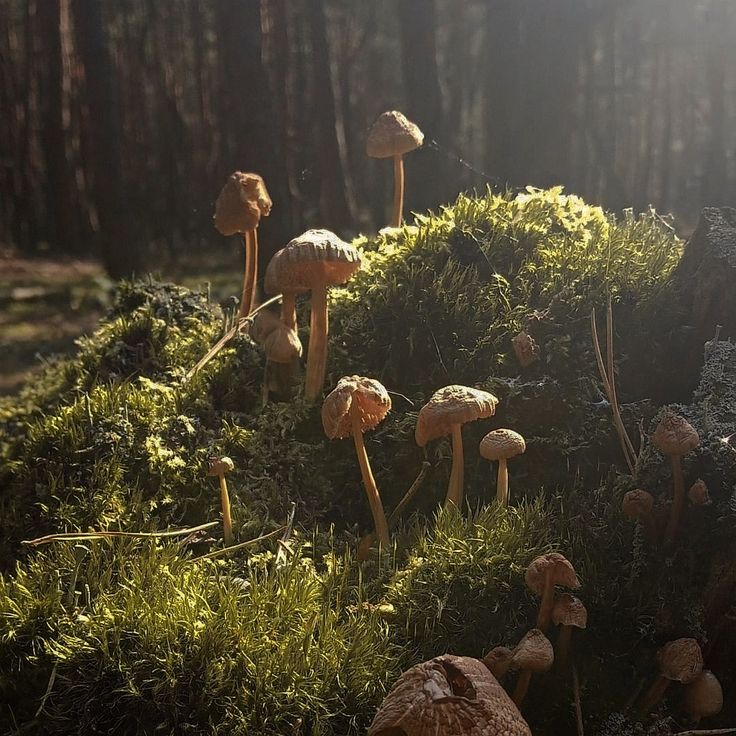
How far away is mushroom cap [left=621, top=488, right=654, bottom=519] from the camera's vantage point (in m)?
1.98

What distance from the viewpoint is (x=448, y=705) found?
4.47 ft

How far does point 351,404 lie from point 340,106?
14335mm

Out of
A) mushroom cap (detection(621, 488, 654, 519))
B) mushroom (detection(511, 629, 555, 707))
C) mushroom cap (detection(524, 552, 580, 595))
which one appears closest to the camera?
mushroom (detection(511, 629, 555, 707))

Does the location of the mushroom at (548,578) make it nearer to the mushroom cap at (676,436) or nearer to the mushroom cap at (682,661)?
the mushroom cap at (682,661)

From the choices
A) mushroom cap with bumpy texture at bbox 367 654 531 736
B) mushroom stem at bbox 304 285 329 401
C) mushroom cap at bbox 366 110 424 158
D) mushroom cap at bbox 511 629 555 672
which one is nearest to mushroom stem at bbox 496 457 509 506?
mushroom cap at bbox 511 629 555 672

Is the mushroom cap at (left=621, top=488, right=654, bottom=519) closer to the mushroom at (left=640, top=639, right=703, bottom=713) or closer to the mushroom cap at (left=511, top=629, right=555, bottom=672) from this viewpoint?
the mushroom at (left=640, top=639, right=703, bottom=713)

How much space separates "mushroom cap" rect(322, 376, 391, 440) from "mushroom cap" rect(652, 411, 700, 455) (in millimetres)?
827

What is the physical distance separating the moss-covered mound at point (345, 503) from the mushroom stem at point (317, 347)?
4.2 inches

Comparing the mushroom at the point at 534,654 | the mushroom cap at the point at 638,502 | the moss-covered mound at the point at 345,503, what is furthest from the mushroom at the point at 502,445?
the mushroom at the point at 534,654

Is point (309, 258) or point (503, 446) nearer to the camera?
point (503, 446)

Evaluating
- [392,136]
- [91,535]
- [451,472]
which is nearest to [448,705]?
[451,472]

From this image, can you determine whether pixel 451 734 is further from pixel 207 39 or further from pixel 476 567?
pixel 207 39

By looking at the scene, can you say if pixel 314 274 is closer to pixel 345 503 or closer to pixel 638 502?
pixel 345 503

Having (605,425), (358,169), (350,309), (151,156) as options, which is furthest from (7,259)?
(605,425)
